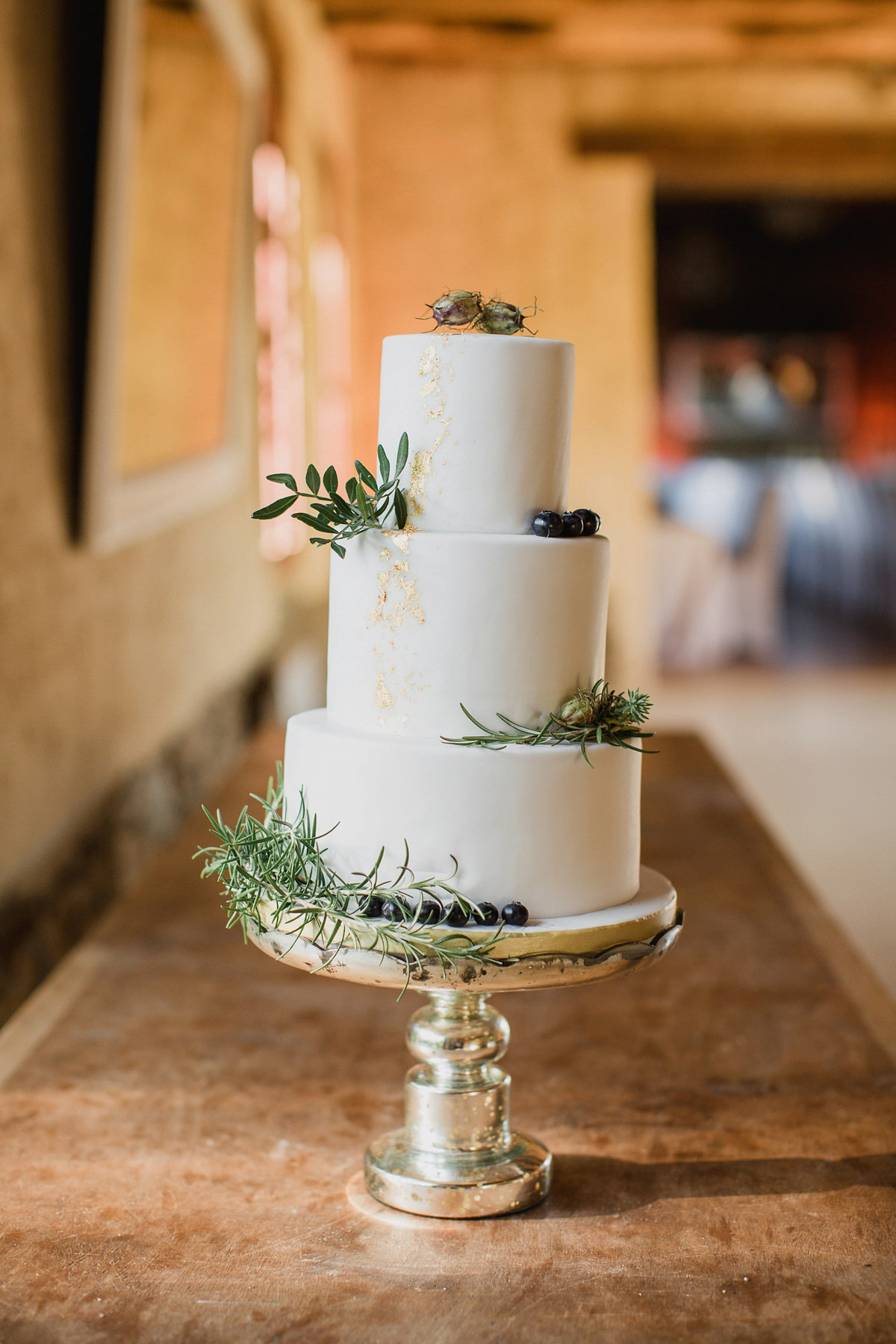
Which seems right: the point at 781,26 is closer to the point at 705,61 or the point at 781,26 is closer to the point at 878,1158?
the point at 705,61

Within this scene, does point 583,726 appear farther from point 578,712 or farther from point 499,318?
point 499,318

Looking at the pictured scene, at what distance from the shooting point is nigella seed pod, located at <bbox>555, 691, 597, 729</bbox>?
0.89 meters

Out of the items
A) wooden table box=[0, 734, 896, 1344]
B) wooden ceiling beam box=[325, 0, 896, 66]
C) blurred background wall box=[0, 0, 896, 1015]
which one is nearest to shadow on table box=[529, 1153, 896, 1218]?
wooden table box=[0, 734, 896, 1344]

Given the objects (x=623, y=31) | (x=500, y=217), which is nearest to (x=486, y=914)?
(x=623, y=31)

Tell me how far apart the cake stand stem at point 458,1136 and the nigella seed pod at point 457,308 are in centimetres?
48

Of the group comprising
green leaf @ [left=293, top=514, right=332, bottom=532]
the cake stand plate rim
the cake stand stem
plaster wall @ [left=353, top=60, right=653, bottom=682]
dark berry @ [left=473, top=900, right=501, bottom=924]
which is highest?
plaster wall @ [left=353, top=60, right=653, bottom=682]

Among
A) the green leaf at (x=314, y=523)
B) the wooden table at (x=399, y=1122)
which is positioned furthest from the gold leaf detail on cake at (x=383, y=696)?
Answer: the wooden table at (x=399, y=1122)

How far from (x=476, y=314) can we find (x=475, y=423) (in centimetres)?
8

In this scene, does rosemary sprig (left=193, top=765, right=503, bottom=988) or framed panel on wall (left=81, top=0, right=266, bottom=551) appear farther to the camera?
framed panel on wall (left=81, top=0, right=266, bottom=551)

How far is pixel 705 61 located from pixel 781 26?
660mm

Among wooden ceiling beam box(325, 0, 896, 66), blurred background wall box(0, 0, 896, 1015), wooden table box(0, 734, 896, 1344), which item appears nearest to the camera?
wooden table box(0, 734, 896, 1344)

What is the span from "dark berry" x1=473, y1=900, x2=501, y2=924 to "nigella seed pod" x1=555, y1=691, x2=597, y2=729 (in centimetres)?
14

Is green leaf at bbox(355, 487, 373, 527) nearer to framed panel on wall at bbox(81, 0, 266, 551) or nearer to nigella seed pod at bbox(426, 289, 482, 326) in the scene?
nigella seed pod at bbox(426, 289, 482, 326)

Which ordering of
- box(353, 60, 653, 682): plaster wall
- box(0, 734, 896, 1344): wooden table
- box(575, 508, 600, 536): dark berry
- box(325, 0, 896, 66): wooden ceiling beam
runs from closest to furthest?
box(0, 734, 896, 1344): wooden table < box(575, 508, 600, 536): dark berry < box(325, 0, 896, 66): wooden ceiling beam < box(353, 60, 653, 682): plaster wall
